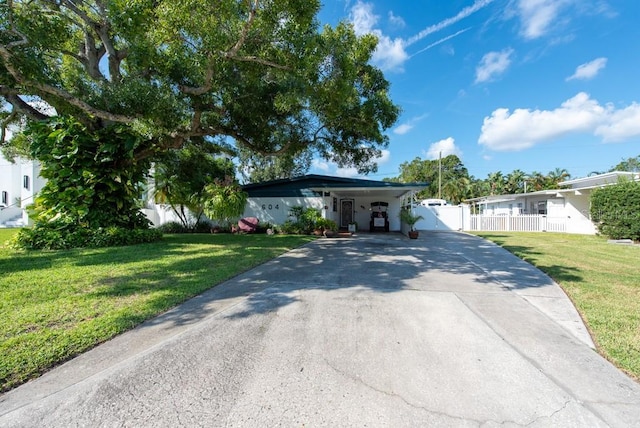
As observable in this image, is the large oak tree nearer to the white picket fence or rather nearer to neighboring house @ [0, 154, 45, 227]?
the white picket fence

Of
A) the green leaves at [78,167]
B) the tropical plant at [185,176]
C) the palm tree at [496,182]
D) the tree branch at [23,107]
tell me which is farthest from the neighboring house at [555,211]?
the tree branch at [23,107]

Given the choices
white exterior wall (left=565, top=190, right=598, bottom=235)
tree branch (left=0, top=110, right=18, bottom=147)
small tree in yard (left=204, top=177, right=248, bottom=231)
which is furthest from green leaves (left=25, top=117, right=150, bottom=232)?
white exterior wall (left=565, top=190, right=598, bottom=235)

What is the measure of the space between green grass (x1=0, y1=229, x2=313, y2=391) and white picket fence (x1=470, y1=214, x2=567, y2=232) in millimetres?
16709

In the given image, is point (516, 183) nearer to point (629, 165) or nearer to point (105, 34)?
point (629, 165)

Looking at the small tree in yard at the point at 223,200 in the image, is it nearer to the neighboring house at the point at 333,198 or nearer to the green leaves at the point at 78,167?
the green leaves at the point at 78,167

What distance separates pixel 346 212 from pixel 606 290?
579 inches

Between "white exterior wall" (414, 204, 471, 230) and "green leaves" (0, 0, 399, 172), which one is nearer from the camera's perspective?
"green leaves" (0, 0, 399, 172)

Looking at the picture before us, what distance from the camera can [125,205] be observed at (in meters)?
11.0

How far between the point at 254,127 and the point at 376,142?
4.54 meters

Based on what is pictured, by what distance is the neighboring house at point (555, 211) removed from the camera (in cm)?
1628

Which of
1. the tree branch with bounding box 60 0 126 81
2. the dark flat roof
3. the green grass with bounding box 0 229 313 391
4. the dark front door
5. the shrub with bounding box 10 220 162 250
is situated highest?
the tree branch with bounding box 60 0 126 81

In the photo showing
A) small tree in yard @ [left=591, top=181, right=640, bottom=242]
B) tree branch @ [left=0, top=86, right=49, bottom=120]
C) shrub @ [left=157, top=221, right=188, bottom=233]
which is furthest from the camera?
shrub @ [left=157, top=221, right=188, bottom=233]

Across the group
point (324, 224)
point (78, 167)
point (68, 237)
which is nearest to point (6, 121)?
point (78, 167)

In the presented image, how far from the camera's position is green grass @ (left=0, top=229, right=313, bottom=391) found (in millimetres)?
2871
